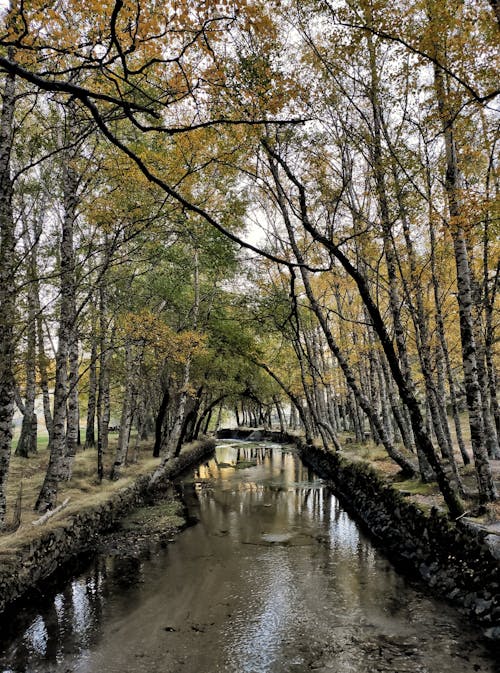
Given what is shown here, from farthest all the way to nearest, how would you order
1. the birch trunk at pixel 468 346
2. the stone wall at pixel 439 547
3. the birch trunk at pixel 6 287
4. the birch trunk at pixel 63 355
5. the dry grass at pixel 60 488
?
1. the birch trunk at pixel 63 355
2. the dry grass at pixel 60 488
3. the birch trunk at pixel 468 346
4. the birch trunk at pixel 6 287
5. the stone wall at pixel 439 547

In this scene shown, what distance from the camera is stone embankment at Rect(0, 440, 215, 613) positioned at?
25.3 ft

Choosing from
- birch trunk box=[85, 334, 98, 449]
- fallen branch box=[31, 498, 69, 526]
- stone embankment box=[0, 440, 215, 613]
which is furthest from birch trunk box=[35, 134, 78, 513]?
birch trunk box=[85, 334, 98, 449]

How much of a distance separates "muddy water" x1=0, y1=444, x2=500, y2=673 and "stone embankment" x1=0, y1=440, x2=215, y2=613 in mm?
577

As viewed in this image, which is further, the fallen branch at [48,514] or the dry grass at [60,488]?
the fallen branch at [48,514]

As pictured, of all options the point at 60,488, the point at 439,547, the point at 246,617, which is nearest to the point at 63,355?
the point at 60,488

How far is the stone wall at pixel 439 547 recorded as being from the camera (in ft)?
22.1

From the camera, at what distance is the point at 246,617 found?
23.8 ft

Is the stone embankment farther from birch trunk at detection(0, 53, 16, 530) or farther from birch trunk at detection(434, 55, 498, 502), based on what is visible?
birch trunk at detection(434, 55, 498, 502)

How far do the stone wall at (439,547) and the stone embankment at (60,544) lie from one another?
25.6ft

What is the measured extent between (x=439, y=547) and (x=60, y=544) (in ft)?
27.5

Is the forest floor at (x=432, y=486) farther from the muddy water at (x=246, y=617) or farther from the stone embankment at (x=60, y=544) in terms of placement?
the stone embankment at (x=60, y=544)

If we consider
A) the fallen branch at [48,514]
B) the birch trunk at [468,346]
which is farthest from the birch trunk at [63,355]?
the birch trunk at [468,346]

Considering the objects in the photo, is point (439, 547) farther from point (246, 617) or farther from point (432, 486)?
point (246, 617)

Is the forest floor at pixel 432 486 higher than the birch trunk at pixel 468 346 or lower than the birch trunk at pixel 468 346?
lower
